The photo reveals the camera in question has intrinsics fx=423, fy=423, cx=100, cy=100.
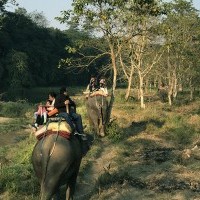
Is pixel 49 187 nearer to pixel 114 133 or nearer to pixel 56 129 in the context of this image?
pixel 56 129

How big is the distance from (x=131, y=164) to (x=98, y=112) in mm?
5076

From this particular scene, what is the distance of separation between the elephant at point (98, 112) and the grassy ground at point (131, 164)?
0.39 meters

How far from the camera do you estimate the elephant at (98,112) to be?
57.6 ft

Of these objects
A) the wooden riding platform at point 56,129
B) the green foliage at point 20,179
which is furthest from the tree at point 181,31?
the wooden riding platform at point 56,129

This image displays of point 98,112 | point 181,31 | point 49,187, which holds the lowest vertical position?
point 49,187

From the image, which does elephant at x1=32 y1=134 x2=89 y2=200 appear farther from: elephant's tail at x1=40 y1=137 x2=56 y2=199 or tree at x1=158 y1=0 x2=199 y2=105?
tree at x1=158 y1=0 x2=199 y2=105

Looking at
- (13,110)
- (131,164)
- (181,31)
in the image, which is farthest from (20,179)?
(181,31)

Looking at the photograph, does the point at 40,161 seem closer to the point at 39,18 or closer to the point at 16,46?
the point at 16,46

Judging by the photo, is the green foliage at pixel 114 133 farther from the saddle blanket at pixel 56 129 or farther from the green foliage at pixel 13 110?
the green foliage at pixel 13 110

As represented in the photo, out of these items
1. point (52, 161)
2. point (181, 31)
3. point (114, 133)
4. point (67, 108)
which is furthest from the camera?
point (181, 31)

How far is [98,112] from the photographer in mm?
17656

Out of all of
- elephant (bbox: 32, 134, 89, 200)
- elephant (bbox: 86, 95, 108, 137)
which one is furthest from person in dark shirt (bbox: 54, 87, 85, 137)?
elephant (bbox: 86, 95, 108, 137)

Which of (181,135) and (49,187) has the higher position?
(49,187)

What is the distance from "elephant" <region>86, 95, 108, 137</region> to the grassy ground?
390mm
